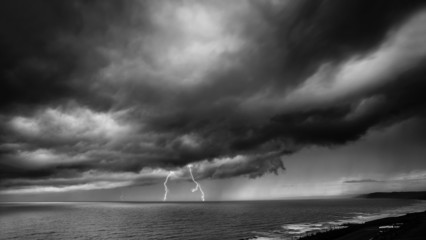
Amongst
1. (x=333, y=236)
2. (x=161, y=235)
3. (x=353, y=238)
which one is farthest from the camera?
(x=161, y=235)

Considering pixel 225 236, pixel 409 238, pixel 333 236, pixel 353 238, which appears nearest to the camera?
pixel 409 238

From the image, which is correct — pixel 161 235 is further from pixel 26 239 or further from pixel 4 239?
pixel 4 239

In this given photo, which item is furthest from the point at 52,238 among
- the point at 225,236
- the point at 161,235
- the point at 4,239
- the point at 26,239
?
the point at 225,236

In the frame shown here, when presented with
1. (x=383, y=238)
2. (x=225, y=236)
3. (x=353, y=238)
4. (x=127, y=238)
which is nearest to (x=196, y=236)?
(x=225, y=236)

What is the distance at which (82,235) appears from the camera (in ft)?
268

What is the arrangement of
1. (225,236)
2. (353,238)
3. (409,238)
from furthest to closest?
(225,236)
(353,238)
(409,238)

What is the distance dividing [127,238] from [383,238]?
62225mm

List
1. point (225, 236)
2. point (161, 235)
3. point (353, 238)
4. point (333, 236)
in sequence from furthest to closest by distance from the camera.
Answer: point (161, 235) < point (225, 236) < point (333, 236) < point (353, 238)

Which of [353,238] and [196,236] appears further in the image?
[196,236]

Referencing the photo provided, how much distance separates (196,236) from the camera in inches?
2945

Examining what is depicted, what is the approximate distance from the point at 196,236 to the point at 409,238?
161 ft

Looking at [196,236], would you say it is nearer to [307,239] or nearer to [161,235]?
[161,235]

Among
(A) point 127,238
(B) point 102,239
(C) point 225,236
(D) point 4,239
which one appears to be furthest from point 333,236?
(D) point 4,239

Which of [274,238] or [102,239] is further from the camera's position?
[102,239]
